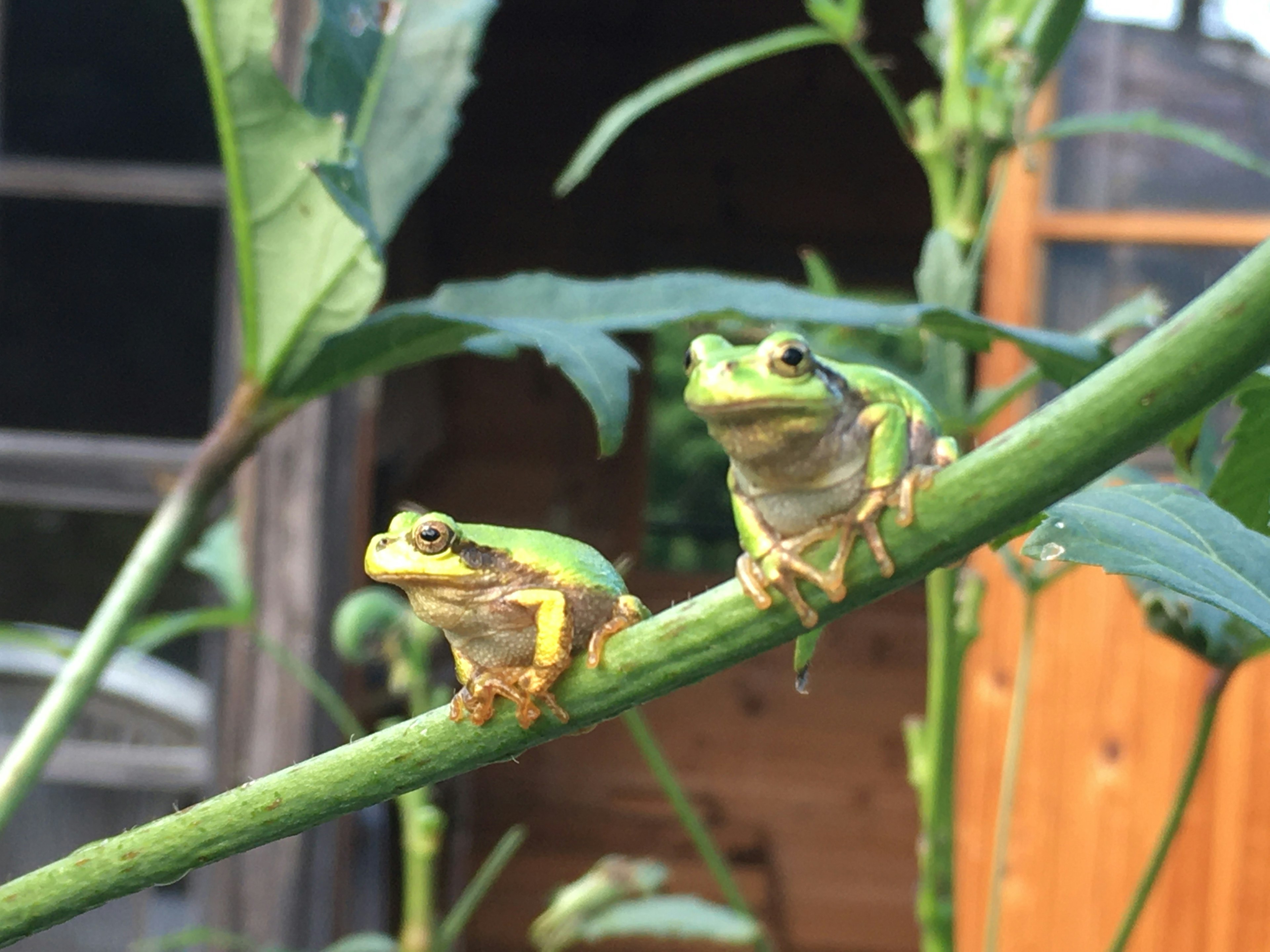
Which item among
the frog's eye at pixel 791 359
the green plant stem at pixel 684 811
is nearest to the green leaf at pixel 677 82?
the green plant stem at pixel 684 811

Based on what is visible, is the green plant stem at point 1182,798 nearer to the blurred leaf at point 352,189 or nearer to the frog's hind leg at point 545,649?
the frog's hind leg at point 545,649

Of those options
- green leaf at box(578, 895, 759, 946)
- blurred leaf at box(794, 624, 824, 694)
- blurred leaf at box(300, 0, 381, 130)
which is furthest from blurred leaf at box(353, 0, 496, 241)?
green leaf at box(578, 895, 759, 946)

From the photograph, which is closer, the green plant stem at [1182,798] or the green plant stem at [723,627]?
the green plant stem at [723,627]

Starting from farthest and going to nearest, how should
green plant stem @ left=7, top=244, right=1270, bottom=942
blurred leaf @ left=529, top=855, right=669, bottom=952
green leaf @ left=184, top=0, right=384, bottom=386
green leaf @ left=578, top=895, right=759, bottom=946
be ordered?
1. blurred leaf @ left=529, top=855, right=669, bottom=952
2. green leaf @ left=578, top=895, right=759, bottom=946
3. green leaf @ left=184, top=0, right=384, bottom=386
4. green plant stem @ left=7, top=244, right=1270, bottom=942

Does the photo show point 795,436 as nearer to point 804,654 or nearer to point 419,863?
point 804,654

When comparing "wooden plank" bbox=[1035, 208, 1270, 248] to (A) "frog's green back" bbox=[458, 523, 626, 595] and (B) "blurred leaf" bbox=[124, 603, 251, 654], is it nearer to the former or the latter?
(B) "blurred leaf" bbox=[124, 603, 251, 654]

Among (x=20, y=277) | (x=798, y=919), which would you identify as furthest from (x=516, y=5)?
(x=798, y=919)

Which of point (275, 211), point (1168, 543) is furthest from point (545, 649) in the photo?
point (275, 211)
